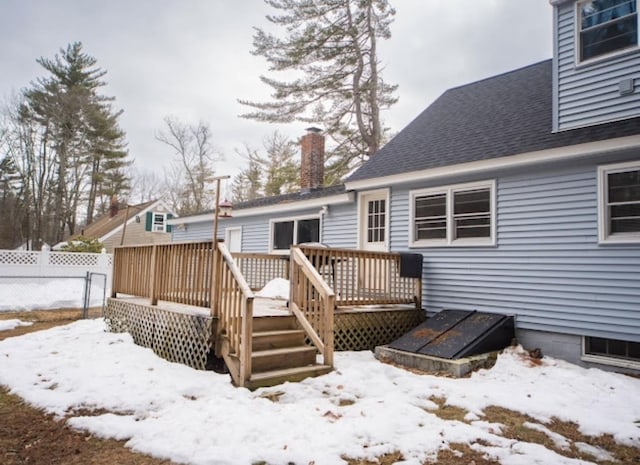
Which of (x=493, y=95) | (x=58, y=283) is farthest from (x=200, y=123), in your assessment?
(x=493, y=95)

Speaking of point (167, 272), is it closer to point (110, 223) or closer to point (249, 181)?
point (110, 223)

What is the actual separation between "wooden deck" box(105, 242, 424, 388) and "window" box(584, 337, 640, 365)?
8.32 feet

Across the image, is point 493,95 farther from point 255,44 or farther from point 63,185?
point 63,185

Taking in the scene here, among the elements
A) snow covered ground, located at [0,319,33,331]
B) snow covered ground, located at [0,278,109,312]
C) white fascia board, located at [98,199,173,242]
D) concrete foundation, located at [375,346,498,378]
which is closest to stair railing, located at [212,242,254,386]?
concrete foundation, located at [375,346,498,378]

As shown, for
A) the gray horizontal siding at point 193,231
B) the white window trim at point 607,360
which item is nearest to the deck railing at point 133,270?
the gray horizontal siding at point 193,231

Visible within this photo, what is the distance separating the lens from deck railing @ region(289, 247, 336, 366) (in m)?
5.07

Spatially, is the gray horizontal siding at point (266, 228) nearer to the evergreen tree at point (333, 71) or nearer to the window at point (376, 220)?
the window at point (376, 220)

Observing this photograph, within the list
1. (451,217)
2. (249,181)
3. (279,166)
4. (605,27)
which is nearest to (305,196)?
(451,217)

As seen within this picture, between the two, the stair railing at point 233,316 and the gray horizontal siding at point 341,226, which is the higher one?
the gray horizontal siding at point 341,226

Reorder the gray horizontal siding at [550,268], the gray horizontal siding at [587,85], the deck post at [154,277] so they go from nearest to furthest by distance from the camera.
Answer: the gray horizontal siding at [550,268] < the gray horizontal siding at [587,85] < the deck post at [154,277]

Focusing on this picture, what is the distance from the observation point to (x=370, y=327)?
6.59 meters

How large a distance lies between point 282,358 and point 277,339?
0.34 meters

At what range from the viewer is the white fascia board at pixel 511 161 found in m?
5.31

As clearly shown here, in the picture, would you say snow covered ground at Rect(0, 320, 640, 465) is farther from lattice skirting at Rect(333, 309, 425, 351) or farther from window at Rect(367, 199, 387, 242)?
window at Rect(367, 199, 387, 242)
